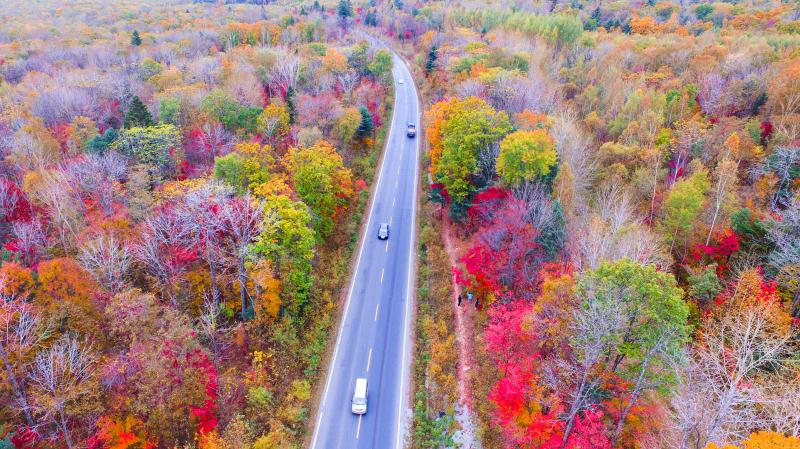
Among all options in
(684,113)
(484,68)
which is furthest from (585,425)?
(484,68)

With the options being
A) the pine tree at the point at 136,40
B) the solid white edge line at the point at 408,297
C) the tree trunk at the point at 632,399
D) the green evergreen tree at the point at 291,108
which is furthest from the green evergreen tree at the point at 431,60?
the tree trunk at the point at 632,399

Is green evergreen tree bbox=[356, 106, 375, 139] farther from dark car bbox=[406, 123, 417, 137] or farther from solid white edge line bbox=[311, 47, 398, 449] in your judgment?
dark car bbox=[406, 123, 417, 137]

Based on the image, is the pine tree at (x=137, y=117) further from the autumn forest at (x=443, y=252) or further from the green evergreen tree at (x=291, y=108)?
the green evergreen tree at (x=291, y=108)

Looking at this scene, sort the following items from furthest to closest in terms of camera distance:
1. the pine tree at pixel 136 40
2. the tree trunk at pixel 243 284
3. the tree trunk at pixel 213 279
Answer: the pine tree at pixel 136 40 < the tree trunk at pixel 243 284 < the tree trunk at pixel 213 279

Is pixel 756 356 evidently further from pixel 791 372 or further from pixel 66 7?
pixel 66 7

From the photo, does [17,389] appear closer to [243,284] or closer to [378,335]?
[243,284]

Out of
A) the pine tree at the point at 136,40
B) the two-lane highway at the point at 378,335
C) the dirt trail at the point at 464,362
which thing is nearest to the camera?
the dirt trail at the point at 464,362
